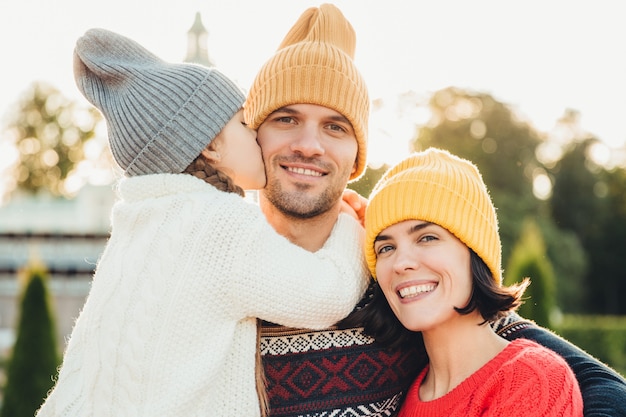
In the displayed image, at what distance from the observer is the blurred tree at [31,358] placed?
9.41 meters

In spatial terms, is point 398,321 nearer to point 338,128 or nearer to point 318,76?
point 338,128

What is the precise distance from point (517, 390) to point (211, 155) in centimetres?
144

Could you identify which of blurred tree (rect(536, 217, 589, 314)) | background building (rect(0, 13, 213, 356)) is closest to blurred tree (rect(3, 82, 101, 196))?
background building (rect(0, 13, 213, 356))

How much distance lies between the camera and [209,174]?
8.97 feet

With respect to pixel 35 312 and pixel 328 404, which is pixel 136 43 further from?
pixel 35 312

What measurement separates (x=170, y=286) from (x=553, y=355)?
140 cm

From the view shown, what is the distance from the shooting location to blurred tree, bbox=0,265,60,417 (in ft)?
30.9

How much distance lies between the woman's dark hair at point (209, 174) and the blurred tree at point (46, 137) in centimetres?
3709

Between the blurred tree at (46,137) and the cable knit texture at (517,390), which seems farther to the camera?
the blurred tree at (46,137)

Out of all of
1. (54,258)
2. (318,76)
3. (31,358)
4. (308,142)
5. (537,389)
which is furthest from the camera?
(54,258)

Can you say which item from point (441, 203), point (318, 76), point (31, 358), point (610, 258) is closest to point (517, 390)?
point (441, 203)

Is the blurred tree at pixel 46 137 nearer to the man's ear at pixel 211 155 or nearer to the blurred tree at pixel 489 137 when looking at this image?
the blurred tree at pixel 489 137

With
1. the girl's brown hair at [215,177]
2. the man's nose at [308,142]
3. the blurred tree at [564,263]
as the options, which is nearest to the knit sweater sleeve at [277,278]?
the girl's brown hair at [215,177]

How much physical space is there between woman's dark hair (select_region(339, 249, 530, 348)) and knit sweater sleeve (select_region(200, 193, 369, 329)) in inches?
7.5
